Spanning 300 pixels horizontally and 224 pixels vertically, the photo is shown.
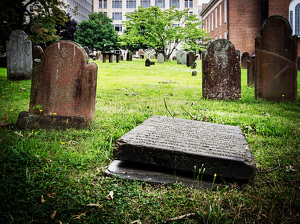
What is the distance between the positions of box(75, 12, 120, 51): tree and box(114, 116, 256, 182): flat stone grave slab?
1913 inches

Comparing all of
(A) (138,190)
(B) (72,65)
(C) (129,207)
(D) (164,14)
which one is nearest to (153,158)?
(A) (138,190)

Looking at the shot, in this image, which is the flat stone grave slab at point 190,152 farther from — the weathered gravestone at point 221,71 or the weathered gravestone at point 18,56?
the weathered gravestone at point 18,56

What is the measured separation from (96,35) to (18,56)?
42.7 meters

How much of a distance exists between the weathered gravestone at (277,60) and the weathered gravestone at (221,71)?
0.56 m

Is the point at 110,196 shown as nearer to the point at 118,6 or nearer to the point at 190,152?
the point at 190,152

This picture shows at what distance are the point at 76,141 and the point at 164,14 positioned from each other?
29647mm

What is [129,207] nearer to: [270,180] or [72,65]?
[270,180]

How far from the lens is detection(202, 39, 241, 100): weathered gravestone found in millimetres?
6648

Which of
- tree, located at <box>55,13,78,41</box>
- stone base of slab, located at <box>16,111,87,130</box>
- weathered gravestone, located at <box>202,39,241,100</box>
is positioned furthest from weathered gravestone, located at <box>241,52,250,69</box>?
tree, located at <box>55,13,78,41</box>

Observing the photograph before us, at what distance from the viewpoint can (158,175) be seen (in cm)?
242

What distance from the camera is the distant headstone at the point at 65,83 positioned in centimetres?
392

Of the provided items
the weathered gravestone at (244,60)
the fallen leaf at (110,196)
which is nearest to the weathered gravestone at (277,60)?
the fallen leaf at (110,196)

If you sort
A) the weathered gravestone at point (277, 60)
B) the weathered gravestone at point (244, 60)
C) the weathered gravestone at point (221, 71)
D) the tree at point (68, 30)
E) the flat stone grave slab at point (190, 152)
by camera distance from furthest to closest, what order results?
the tree at point (68, 30) → the weathered gravestone at point (244, 60) → the weathered gravestone at point (221, 71) → the weathered gravestone at point (277, 60) → the flat stone grave slab at point (190, 152)

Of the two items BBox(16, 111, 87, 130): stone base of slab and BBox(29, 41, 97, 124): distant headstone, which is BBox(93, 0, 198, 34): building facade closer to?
BBox(29, 41, 97, 124): distant headstone
